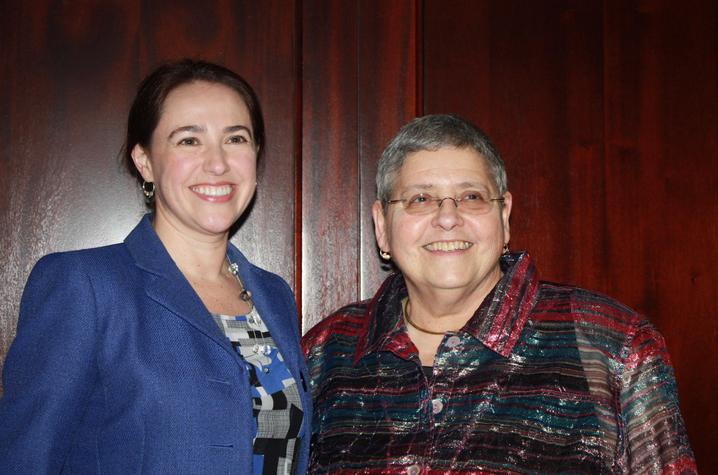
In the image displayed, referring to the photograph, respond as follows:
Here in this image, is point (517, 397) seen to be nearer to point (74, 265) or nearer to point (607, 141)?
point (74, 265)

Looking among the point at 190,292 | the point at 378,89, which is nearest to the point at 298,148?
the point at 378,89

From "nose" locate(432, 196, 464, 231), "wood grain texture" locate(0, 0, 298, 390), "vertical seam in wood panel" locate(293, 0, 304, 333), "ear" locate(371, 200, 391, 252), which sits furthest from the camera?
"vertical seam in wood panel" locate(293, 0, 304, 333)

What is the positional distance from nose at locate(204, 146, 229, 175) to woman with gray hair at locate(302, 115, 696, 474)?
0.44 meters

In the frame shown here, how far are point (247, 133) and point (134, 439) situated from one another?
0.80 m

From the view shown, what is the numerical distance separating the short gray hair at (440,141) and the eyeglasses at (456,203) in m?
0.07

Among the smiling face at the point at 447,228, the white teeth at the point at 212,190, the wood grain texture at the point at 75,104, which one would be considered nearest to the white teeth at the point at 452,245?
the smiling face at the point at 447,228

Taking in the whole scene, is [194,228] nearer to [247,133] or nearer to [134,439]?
[247,133]

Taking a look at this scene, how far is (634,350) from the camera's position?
159 cm

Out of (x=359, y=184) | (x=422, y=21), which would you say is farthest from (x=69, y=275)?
(x=422, y=21)

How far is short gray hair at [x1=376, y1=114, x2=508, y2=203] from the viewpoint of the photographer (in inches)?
69.7

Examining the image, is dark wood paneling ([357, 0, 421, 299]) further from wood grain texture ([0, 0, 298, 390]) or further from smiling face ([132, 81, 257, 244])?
smiling face ([132, 81, 257, 244])

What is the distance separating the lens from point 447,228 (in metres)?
1.72

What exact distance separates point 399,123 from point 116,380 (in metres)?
1.22

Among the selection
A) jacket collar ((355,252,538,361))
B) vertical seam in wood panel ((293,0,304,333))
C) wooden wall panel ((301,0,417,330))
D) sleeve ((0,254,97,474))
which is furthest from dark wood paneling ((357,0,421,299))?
sleeve ((0,254,97,474))
